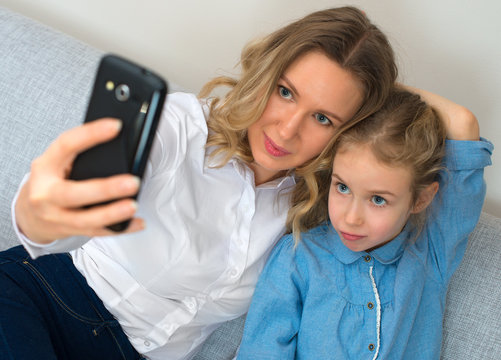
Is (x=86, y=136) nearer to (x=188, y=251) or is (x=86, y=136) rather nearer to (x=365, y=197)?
(x=188, y=251)

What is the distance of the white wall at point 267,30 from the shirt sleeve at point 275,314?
25.0 inches

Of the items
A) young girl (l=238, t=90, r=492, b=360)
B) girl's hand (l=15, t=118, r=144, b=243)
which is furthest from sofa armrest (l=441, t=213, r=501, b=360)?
girl's hand (l=15, t=118, r=144, b=243)

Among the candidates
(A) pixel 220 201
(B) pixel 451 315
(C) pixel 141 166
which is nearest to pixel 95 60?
(A) pixel 220 201

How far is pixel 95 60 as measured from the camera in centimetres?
137

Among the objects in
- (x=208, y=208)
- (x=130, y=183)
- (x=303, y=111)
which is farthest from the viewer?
(x=208, y=208)

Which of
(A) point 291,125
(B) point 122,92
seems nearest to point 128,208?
(B) point 122,92

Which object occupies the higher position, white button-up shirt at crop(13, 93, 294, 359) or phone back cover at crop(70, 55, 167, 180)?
phone back cover at crop(70, 55, 167, 180)

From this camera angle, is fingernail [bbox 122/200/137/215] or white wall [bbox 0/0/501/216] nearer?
fingernail [bbox 122/200/137/215]

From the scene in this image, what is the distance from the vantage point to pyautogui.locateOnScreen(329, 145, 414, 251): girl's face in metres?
1.01

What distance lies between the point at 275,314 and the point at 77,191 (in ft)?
2.17

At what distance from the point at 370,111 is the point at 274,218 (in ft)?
1.05

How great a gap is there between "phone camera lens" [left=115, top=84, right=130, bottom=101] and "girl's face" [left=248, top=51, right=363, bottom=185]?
425 mm

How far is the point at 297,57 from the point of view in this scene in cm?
101

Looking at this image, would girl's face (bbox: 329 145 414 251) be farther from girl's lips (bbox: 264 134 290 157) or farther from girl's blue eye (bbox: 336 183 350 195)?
girl's lips (bbox: 264 134 290 157)
